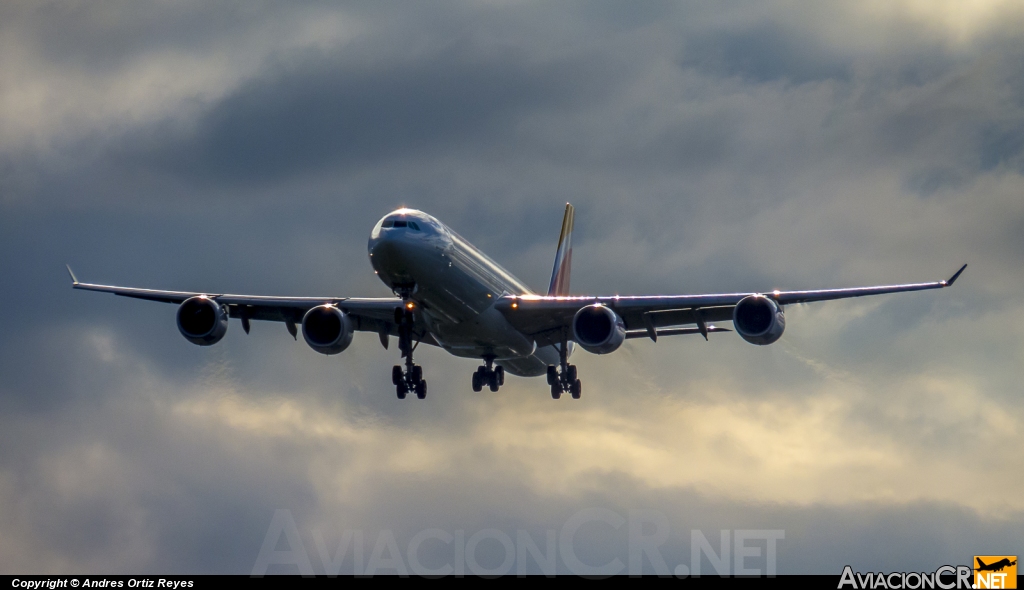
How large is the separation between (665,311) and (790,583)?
46.3 ft

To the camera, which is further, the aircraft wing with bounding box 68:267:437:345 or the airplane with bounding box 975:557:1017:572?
the aircraft wing with bounding box 68:267:437:345

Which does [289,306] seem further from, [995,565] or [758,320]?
[995,565]

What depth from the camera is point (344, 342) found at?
2221 inches

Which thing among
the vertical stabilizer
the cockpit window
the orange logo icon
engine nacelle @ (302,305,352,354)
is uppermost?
the vertical stabilizer

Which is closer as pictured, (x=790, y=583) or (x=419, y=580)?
(x=790, y=583)

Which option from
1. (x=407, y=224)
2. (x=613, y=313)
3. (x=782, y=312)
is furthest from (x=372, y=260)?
(x=782, y=312)

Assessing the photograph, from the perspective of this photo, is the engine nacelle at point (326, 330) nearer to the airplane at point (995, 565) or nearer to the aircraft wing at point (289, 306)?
the aircraft wing at point (289, 306)

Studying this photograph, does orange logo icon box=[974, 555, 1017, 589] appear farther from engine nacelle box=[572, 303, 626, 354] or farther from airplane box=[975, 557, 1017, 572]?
engine nacelle box=[572, 303, 626, 354]

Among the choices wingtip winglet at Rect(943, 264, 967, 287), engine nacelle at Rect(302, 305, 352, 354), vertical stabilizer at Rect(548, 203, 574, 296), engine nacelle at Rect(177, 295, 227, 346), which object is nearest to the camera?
wingtip winglet at Rect(943, 264, 967, 287)

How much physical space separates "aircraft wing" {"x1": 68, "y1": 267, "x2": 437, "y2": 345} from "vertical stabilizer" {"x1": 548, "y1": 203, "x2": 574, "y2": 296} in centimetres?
1559

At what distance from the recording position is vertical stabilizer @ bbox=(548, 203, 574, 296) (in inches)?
2995

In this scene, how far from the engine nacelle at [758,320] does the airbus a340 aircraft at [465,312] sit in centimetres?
4

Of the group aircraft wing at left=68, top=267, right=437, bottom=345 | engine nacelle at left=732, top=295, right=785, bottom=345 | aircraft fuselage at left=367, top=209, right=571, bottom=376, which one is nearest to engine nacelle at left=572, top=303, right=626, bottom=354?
aircraft fuselage at left=367, top=209, right=571, bottom=376

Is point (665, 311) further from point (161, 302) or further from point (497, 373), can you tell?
point (161, 302)
